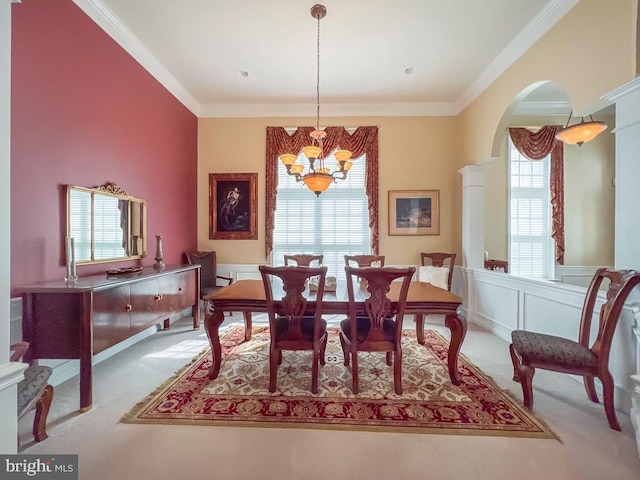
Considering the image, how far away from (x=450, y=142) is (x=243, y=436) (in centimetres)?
513

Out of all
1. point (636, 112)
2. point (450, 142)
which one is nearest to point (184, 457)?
point (636, 112)

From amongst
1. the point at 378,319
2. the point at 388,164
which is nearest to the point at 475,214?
the point at 388,164

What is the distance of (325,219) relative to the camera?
5188 mm

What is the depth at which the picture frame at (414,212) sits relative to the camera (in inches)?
197

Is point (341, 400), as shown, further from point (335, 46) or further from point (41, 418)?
point (335, 46)

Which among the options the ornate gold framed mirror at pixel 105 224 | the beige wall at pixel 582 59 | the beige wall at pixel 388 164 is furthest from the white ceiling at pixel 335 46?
the ornate gold framed mirror at pixel 105 224

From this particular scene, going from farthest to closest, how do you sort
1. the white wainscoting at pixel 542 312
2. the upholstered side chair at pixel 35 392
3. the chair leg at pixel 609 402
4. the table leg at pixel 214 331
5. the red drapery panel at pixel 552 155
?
1. the red drapery panel at pixel 552 155
2. the table leg at pixel 214 331
3. the white wainscoting at pixel 542 312
4. the chair leg at pixel 609 402
5. the upholstered side chair at pixel 35 392

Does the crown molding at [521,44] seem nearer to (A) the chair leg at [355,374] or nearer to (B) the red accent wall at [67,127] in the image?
(A) the chair leg at [355,374]

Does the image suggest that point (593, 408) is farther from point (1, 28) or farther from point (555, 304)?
point (1, 28)

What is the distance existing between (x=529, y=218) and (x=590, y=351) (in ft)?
11.5

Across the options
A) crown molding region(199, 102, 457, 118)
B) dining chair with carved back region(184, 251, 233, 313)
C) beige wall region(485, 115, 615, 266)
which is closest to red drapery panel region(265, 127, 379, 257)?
crown molding region(199, 102, 457, 118)

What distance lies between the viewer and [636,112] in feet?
6.75

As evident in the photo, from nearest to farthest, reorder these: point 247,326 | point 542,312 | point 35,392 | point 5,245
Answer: point 5,245 < point 35,392 < point 542,312 < point 247,326

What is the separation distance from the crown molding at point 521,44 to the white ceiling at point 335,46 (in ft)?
0.03
